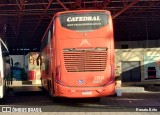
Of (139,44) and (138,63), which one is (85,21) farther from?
(139,44)

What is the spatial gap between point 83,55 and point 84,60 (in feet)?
0.65

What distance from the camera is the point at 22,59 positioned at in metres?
65.2

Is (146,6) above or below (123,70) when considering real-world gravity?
above

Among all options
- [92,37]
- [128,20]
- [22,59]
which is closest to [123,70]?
[128,20]

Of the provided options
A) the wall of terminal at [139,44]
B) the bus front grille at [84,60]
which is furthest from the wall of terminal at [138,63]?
the bus front grille at [84,60]

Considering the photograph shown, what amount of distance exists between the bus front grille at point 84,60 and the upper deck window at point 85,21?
0.93 meters

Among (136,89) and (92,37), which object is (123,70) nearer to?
(136,89)

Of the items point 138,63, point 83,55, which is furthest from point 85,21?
point 138,63

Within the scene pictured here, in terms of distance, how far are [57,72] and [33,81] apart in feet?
101

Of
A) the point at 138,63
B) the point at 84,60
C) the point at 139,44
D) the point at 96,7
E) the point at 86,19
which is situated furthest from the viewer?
the point at 139,44

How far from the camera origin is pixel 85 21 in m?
14.9

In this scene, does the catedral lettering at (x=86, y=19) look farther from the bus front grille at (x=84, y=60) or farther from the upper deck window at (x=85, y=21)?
the bus front grille at (x=84, y=60)

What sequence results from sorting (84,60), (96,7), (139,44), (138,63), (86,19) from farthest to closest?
(139,44) → (138,63) → (96,7) → (86,19) → (84,60)

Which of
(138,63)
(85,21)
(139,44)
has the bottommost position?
(138,63)
